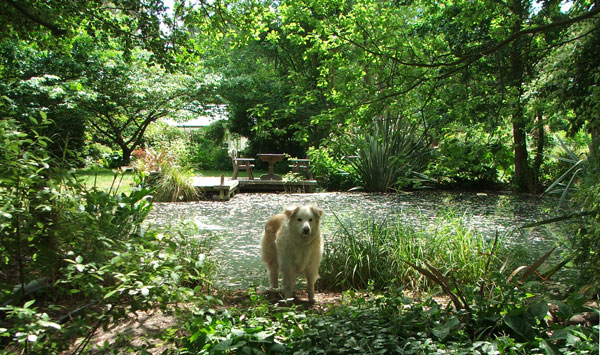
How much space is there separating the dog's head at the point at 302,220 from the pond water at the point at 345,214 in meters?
0.86

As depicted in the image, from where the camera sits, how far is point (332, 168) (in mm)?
14898

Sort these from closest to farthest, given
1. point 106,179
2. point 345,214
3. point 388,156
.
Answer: point 345,214, point 388,156, point 106,179

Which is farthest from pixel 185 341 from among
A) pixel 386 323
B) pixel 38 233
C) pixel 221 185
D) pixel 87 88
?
pixel 87 88

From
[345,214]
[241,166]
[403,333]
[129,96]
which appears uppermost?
[129,96]

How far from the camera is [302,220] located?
401 cm

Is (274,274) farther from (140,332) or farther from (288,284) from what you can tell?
(140,332)

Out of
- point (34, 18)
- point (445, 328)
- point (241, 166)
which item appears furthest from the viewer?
point (241, 166)

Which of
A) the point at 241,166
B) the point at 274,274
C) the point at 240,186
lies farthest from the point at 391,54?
the point at 241,166

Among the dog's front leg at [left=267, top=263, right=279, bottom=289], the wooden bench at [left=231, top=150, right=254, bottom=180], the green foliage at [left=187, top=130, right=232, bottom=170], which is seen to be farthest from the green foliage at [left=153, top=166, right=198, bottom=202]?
the green foliage at [left=187, top=130, right=232, bottom=170]

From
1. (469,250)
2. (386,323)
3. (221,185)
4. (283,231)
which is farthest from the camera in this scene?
(221,185)

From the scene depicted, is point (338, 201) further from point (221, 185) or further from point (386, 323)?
point (386, 323)

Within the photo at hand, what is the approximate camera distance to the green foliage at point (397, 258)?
4387mm

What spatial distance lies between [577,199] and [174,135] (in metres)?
21.1

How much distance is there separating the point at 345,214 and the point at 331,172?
7.69 metres
